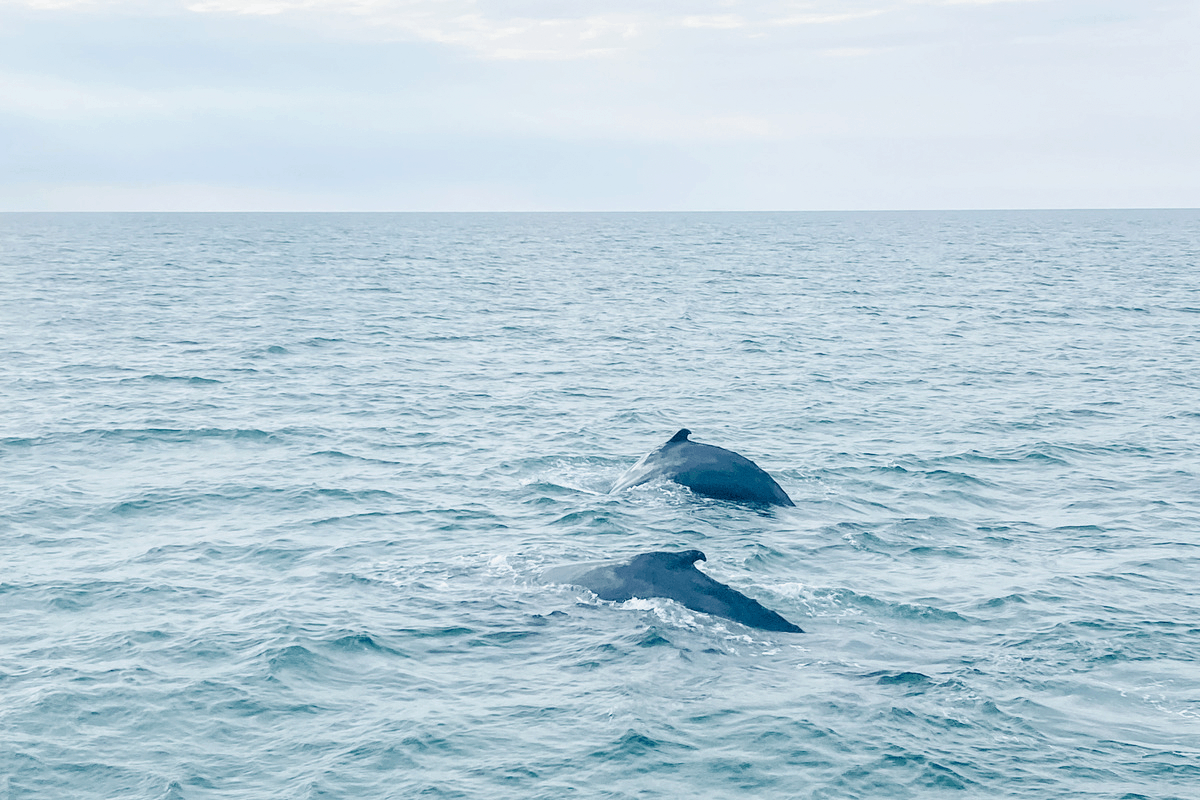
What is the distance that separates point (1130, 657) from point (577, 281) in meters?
73.8

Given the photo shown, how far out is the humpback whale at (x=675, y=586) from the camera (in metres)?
16.9

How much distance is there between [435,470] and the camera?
90.2 feet

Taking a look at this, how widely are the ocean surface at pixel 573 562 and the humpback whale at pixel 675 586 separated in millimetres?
309

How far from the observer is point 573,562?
19391mm

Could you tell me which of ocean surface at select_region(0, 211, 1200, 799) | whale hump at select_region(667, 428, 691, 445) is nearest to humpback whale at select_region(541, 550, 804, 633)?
ocean surface at select_region(0, 211, 1200, 799)

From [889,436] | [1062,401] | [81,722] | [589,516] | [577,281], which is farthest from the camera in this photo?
[577,281]

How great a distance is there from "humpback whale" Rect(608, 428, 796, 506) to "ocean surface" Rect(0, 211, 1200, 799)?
1.73ft

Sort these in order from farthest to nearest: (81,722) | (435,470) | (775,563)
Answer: (435,470) < (775,563) < (81,722)

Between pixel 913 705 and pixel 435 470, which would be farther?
pixel 435 470

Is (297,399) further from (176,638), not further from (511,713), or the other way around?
(511,713)

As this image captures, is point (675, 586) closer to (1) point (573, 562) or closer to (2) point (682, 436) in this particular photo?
(1) point (573, 562)

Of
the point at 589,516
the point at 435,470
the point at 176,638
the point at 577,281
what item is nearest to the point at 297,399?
the point at 435,470

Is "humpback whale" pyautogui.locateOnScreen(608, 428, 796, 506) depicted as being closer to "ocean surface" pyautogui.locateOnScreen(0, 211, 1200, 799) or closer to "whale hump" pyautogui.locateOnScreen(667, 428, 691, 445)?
"whale hump" pyautogui.locateOnScreen(667, 428, 691, 445)

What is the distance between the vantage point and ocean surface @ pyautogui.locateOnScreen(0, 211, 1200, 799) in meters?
13.3
